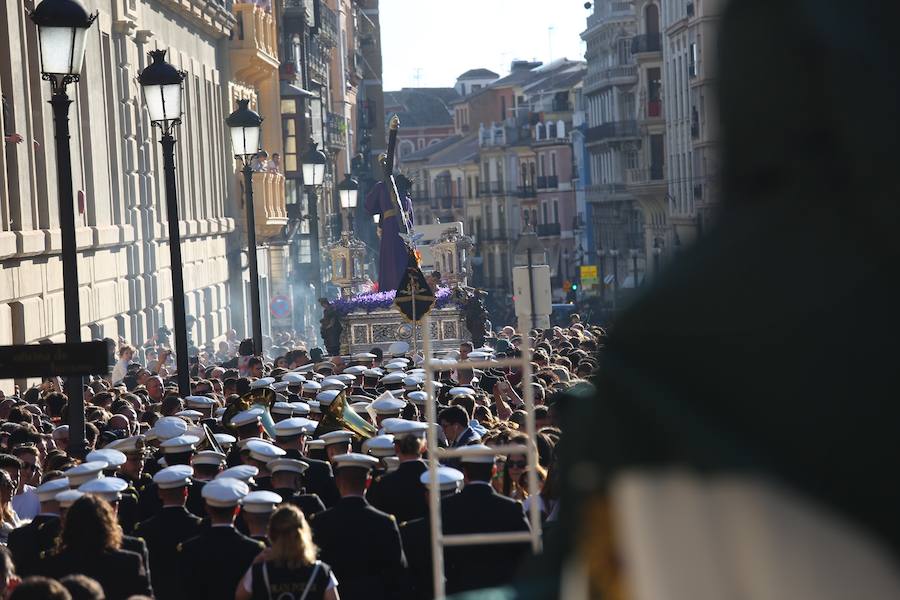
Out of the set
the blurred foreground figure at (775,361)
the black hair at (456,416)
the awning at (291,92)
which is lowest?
the black hair at (456,416)

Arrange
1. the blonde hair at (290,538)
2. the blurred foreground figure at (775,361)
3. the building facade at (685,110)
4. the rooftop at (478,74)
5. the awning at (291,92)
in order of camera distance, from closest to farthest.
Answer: the blurred foreground figure at (775,361) < the blonde hair at (290,538) < the awning at (291,92) < the building facade at (685,110) < the rooftop at (478,74)

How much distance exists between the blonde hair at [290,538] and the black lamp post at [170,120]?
10700 mm

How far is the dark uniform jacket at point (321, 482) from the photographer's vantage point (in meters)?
11.0

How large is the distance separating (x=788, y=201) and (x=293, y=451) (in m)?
11.0

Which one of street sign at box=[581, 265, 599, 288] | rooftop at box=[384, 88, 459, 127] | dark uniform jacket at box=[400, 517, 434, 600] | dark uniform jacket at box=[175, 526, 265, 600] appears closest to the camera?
dark uniform jacket at box=[175, 526, 265, 600]

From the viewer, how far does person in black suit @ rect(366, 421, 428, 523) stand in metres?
9.91

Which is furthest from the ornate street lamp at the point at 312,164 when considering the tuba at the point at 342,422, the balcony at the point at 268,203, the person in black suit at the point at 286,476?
the person in black suit at the point at 286,476

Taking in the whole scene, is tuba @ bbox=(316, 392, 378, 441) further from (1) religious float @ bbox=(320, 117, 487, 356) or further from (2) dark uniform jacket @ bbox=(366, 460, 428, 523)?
(1) religious float @ bbox=(320, 117, 487, 356)

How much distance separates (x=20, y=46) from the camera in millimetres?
25641

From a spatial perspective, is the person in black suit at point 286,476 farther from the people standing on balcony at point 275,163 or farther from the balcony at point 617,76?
the balcony at point 617,76

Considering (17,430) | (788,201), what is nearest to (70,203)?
(17,430)

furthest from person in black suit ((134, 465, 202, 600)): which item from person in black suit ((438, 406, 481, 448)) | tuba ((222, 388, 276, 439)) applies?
tuba ((222, 388, 276, 439))

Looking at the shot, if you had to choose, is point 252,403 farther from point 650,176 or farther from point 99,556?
point 650,176

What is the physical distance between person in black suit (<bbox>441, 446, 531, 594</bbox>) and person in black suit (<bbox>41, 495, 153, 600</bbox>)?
1.47 m
